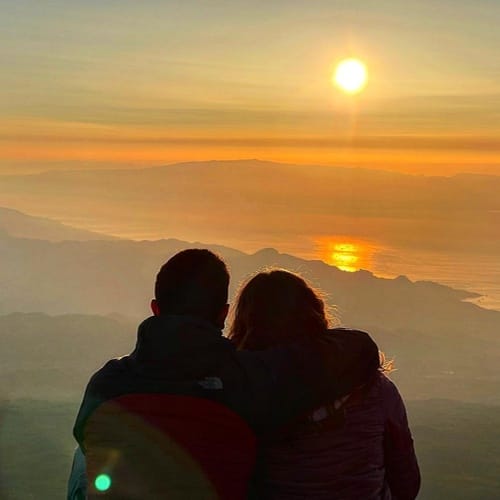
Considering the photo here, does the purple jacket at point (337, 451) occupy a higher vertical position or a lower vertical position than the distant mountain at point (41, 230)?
lower

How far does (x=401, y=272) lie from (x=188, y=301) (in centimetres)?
A: 11942

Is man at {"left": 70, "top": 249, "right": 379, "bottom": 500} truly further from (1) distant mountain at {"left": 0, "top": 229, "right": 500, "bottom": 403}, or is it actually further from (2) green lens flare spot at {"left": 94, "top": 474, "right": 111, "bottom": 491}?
(1) distant mountain at {"left": 0, "top": 229, "right": 500, "bottom": 403}

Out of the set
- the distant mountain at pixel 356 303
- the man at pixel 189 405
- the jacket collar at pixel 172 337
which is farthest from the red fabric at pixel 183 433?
the distant mountain at pixel 356 303

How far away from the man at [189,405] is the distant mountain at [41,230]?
5356 inches

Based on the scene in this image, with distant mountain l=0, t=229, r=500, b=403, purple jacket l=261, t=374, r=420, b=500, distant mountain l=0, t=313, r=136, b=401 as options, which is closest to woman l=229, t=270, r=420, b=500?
purple jacket l=261, t=374, r=420, b=500

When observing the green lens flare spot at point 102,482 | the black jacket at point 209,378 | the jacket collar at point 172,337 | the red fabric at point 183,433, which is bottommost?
the green lens flare spot at point 102,482

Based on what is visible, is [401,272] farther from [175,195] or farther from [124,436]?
[124,436]

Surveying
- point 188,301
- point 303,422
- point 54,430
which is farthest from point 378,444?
point 54,430

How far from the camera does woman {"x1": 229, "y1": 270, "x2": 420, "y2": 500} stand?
2.90 metres

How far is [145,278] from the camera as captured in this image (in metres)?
116

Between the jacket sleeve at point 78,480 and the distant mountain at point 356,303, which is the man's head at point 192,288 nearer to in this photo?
the jacket sleeve at point 78,480

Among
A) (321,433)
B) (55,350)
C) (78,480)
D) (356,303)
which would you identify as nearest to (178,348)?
(321,433)

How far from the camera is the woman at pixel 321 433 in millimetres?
2902

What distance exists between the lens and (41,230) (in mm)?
146250
